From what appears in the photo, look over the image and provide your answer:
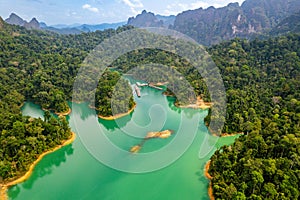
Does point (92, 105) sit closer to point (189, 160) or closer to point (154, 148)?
point (154, 148)

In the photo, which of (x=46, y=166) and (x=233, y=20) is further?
(x=233, y=20)

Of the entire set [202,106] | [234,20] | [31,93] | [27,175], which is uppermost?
[234,20]

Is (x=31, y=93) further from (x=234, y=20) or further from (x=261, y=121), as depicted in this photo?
(x=234, y=20)

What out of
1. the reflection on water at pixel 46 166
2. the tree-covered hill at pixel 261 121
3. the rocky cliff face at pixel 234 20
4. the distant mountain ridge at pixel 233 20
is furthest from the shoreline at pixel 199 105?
the rocky cliff face at pixel 234 20

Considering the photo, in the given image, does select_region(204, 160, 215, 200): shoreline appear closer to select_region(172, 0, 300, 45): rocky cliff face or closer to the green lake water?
the green lake water

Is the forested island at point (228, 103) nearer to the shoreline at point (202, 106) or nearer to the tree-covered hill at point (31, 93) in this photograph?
the tree-covered hill at point (31, 93)

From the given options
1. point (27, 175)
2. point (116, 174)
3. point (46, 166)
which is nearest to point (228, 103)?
point (116, 174)
